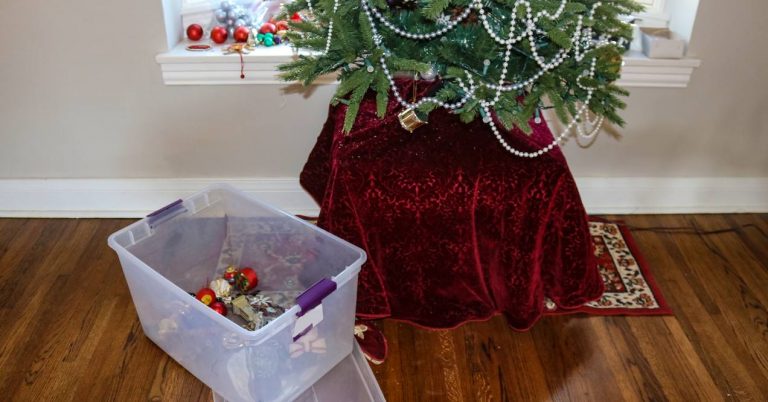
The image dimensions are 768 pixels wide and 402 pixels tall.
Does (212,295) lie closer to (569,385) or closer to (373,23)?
(373,23)

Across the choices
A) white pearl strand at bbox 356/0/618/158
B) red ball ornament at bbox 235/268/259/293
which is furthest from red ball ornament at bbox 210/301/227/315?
white pearl strand at bbox 356/0/618/158

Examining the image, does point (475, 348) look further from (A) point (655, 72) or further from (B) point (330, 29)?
(A) point (655, 72)

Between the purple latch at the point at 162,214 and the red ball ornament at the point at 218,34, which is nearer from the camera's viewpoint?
the purple latch at the point at 162,214

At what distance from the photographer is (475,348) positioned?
67.9 inches

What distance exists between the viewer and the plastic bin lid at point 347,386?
5.17 feet

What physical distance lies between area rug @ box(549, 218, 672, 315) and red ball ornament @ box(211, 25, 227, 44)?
4.36 ft

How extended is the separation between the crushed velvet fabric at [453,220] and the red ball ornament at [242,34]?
0.48m

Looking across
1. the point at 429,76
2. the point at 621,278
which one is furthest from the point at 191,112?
the point at 621,278

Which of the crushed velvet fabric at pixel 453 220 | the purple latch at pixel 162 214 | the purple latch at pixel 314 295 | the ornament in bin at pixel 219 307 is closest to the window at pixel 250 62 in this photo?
the crushed velvet fabric at pixel 453 220

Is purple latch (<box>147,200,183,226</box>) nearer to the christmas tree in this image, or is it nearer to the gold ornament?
the christmas tree

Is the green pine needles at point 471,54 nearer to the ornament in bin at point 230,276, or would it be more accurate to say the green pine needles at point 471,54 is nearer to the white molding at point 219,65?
the white molding at point 219,65

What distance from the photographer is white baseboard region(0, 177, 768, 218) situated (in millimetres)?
2213

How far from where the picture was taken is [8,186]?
86.7 inches

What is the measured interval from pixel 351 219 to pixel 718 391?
1028 millimetres
